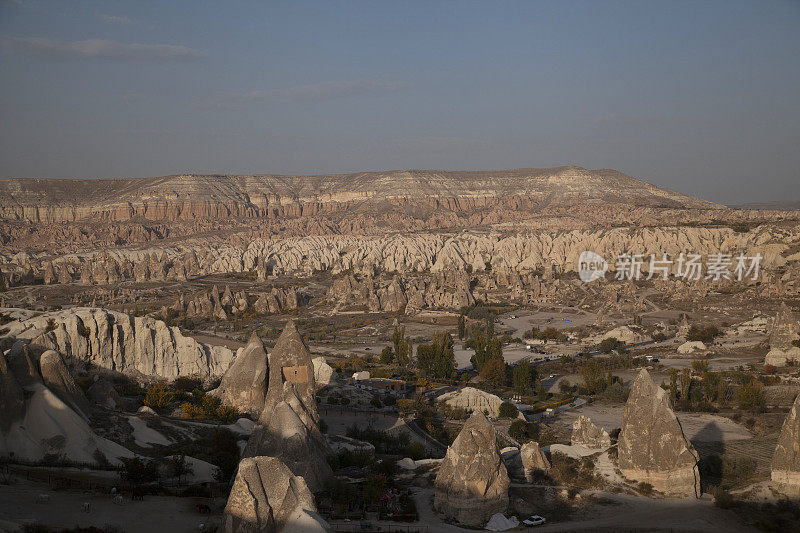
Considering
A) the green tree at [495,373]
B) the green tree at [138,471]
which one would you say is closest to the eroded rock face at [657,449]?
the green tree at [138,471]

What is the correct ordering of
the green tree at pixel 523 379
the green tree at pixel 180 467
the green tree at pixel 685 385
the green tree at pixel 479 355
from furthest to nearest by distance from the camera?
1. the green tree at pixel 479 355
2. the green tree at pixel 523 379
3. the green tree at pixel 685 385
4. the green tree at pixel 180 467

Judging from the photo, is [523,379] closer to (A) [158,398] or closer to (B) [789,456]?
(A) [158,398]

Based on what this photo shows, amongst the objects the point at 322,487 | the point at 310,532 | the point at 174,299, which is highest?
the point at 310,532

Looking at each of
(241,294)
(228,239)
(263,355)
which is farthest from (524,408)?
(228,239)

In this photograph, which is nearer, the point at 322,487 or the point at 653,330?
the point at 322,487

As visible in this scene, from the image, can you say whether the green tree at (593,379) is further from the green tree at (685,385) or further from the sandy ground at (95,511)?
the sandy ground at (95,511)

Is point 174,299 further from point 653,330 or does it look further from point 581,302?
point 653,330

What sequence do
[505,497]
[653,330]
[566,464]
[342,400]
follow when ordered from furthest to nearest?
1. [653,330]
2. [342,400]
3. [566,464]
4. [505,497]
